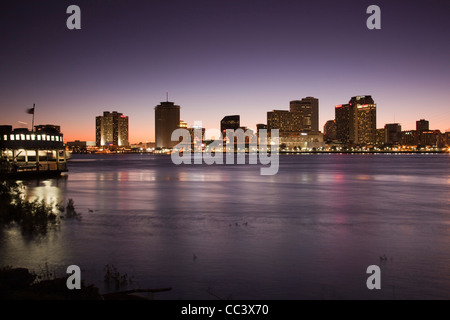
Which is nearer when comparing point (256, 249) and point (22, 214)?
point (256, 249)

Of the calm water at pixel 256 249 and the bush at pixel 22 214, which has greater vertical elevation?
the bush at pixel 22 214

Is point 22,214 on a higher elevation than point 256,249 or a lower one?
higher

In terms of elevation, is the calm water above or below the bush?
below

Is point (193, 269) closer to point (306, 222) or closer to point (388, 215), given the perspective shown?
point (306, 222)

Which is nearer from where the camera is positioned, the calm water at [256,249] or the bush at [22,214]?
the calm water at [256,249]

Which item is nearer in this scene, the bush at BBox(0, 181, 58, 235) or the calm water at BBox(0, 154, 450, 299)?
the calm water at BBox(0, 154, 450, 299)

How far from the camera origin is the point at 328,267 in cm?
1493

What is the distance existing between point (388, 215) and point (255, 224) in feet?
33.8

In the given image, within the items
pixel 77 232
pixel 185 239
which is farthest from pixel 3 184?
pixel 185 239

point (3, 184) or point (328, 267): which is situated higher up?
point (3, 184)
